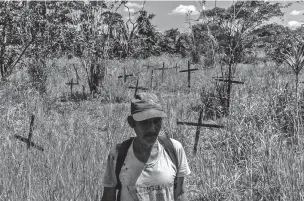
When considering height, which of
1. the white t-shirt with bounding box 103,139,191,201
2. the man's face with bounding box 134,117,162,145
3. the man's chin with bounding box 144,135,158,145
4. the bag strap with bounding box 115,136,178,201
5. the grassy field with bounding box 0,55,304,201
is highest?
the man's face with bounding box 134,117,162,145

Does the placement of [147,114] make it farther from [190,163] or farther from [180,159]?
[190,163]

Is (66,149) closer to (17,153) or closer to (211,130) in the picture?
(17,153)

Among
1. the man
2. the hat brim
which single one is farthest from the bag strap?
the hat brim

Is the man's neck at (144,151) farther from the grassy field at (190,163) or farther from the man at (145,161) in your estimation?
the grassy field at (190,163)

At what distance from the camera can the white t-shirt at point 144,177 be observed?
170 centimetres

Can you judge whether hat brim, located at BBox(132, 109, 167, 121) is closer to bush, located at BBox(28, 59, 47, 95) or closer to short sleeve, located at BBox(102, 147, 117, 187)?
short sleeve, located at BBox(102, 147, 117, 187)

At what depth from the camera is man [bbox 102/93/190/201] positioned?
170 centimetres

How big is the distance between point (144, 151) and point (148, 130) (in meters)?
0.10

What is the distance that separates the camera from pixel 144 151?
68.3 inches

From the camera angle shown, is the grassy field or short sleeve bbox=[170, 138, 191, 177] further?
the grassy field

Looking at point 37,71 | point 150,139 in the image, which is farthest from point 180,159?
point 37,71

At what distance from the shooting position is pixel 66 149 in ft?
11.3

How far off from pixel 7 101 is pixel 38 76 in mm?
2408

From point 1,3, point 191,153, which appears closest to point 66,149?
point 191,153
